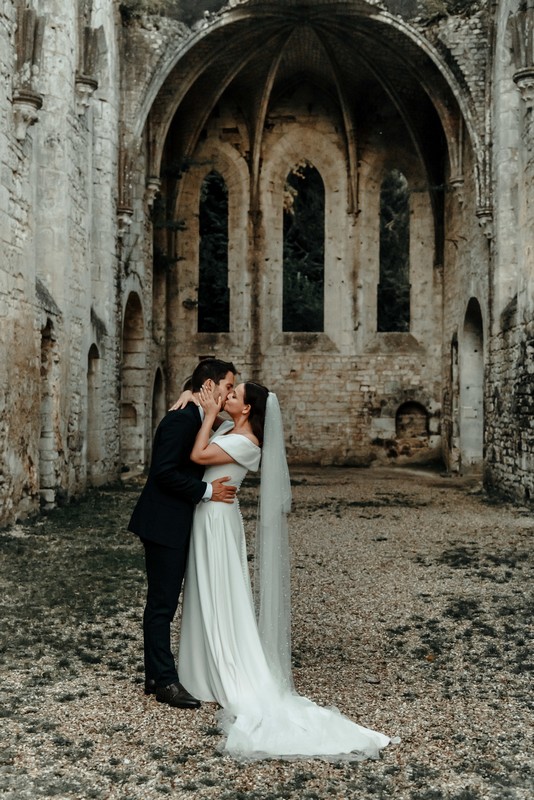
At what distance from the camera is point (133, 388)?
1591cm

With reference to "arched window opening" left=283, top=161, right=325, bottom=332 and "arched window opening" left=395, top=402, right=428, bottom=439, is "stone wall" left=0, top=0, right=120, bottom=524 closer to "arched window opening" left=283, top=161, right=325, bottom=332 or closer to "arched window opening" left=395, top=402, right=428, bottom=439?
"arched window opening" left=395, top=402, right=428, bottom=439

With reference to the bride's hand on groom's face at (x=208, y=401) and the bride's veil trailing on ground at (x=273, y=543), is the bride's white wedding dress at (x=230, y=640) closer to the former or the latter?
the bride's veil trailing on ground at (x=273, y=543)

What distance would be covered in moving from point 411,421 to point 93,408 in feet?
26.1

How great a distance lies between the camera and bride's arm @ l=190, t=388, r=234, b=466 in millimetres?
3932

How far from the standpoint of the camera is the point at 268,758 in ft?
10.9

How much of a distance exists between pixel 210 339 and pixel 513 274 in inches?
305

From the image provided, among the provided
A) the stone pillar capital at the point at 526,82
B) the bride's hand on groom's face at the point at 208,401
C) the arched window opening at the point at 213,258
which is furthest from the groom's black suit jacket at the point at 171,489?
the arched window opening at the point at 213,258

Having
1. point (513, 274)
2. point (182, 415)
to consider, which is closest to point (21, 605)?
point (182, 415)

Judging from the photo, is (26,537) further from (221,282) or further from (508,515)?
(221,282)

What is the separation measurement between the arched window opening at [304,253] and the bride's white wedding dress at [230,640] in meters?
16.6

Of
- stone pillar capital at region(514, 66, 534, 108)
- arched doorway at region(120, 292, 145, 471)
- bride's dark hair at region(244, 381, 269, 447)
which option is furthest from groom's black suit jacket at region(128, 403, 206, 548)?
arched doorway at region(120, 292, 145, 471)

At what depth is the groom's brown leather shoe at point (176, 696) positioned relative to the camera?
383 centimetres

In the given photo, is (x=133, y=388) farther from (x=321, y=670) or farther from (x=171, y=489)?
(x=171, y=489)

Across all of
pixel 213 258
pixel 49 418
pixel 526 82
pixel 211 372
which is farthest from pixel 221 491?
pixel 213 258
